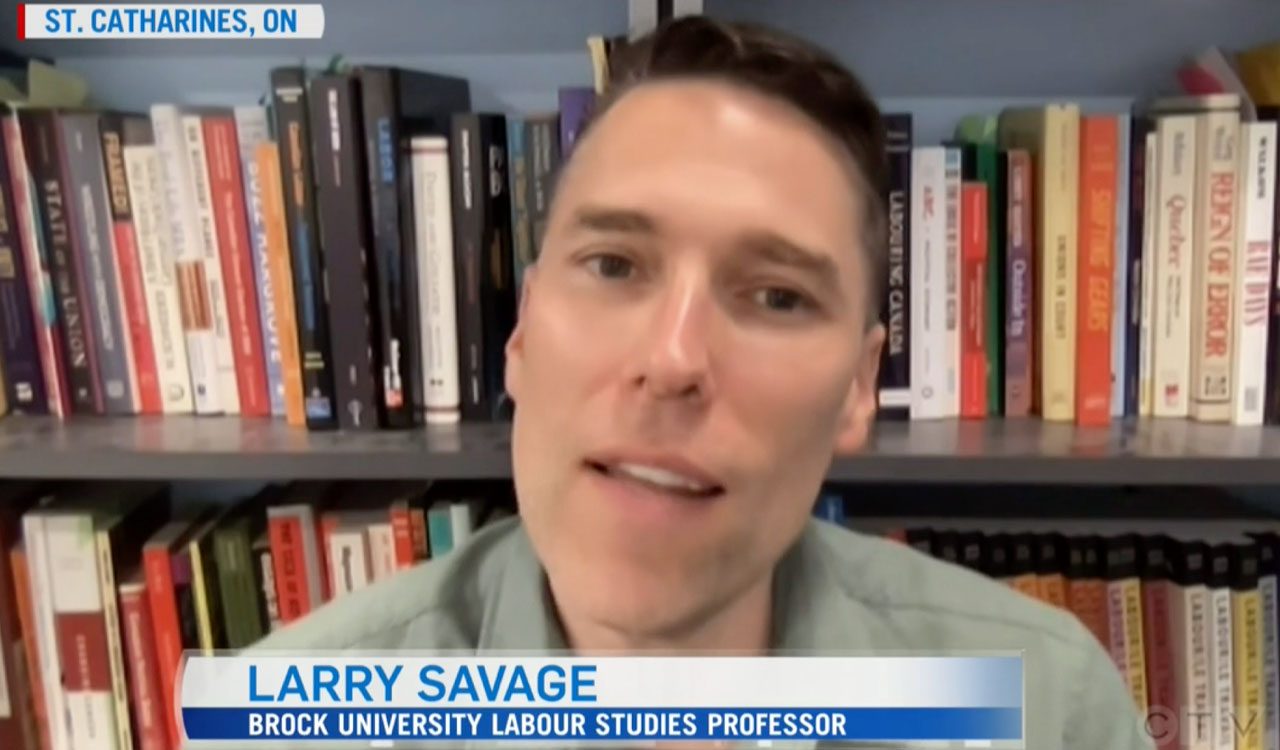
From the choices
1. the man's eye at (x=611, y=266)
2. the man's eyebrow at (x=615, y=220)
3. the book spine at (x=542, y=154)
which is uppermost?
the book spine at (x=542, y=154)

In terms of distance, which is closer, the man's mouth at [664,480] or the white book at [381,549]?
the man's mouth at [664,480]

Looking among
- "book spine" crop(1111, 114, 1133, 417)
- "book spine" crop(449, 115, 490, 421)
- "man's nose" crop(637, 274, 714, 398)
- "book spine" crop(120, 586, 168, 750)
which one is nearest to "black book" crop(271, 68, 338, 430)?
"book spine" crop(449, 115, 490, 421)

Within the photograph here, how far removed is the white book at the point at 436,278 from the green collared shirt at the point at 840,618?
0.69 ft

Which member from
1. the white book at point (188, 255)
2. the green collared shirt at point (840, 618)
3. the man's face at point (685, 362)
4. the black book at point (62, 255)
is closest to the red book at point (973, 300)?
the green collared shirt at point (840, 618)

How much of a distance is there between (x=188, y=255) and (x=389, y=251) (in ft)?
0.62

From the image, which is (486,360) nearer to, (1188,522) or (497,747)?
(497,747)

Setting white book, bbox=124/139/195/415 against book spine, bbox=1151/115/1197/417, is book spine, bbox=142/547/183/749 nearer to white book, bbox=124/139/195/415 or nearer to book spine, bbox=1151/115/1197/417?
white book, bbox=124/139/195/415

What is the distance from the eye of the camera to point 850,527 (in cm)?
105

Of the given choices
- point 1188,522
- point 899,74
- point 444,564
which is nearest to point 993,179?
point 899,74

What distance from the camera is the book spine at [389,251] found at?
946 millimetres

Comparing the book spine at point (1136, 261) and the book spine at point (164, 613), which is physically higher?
the book spine at point (1136, 261)

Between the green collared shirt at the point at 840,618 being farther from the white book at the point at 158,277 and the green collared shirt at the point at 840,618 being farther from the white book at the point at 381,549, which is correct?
the white book at the point at 158,277

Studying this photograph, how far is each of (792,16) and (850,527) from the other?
0.49 meters

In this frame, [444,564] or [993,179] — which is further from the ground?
[993,179]
